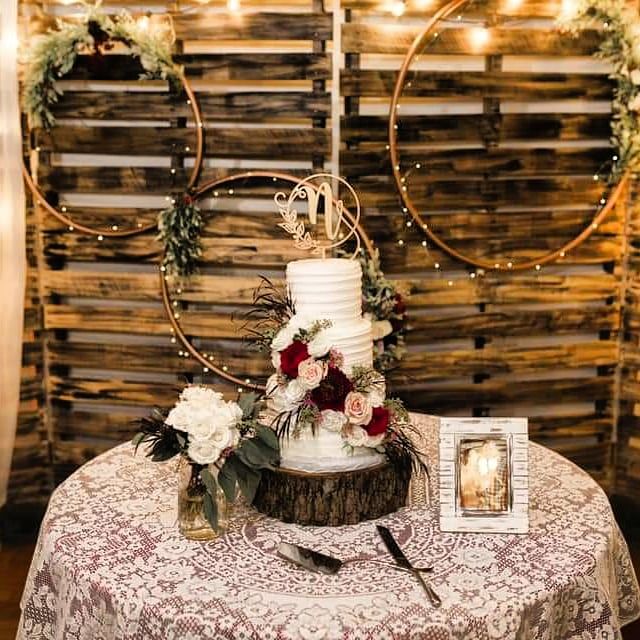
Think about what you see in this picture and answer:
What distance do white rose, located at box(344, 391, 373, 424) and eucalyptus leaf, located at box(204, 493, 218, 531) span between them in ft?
1.14

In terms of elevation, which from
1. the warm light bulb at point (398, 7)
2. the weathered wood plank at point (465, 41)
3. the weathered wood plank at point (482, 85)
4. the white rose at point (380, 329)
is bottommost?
the white rose at point (380, 329)

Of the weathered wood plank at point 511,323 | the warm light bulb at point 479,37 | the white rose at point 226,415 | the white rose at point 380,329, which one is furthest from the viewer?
the weathered wood plank at point 511,323

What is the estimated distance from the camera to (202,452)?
5.86 ft

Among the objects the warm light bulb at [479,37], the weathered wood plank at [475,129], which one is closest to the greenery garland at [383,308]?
the weathered wood plank at [475,129]

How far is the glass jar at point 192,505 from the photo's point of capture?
183cm

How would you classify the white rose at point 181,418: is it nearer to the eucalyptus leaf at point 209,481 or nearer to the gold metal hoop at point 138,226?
the eucalyptus leaf at point 209,481

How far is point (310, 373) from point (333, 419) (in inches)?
4.5

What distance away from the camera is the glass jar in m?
1.83

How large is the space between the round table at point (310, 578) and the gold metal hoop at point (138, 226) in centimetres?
165

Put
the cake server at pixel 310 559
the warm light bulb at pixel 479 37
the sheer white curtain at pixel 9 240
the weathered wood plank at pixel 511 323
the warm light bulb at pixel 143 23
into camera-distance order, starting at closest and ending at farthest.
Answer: the cake server at pixel 310 559, the sheer white curtain at pixel 9 240, the warm light bulb at pixel 143 23, the warm light bulb at pixel 479 37, the weathered wood plank at pixel 511 323

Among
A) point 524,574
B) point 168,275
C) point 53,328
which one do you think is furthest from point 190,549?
point 53,328

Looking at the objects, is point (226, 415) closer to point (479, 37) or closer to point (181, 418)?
point (181, 418)

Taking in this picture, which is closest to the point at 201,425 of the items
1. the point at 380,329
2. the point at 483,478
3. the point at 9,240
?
the point at 483,478

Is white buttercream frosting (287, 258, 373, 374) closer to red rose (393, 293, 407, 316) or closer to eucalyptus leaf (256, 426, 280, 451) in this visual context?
eucalyptus leaf (256, 426, 280, 451)
